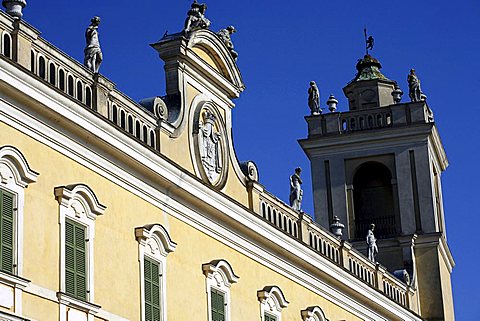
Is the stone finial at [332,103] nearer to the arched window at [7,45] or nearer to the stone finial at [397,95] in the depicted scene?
the stone finial at [397,95]

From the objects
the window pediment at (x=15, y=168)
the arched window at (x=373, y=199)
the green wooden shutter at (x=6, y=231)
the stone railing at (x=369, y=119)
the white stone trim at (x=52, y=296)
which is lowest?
the white stone trim at (x=52, y=296)

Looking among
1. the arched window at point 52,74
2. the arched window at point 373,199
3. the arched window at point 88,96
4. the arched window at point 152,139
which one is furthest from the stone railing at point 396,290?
the arched window at point 52,74

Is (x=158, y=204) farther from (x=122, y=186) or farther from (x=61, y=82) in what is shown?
(x=61, y=82)

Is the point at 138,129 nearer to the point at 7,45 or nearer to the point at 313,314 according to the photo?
the point at 7,45

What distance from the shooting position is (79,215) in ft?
71.1

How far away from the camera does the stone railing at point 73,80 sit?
20562 mm

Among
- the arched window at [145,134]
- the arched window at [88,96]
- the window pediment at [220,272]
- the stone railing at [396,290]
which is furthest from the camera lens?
the stone railing at [396,290]

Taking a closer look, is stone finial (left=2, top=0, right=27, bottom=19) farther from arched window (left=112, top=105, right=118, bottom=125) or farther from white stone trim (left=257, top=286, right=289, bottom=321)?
white stone trim (left=257, top=286, right=289, bottom=321)

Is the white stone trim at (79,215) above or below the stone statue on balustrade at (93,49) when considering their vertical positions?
below

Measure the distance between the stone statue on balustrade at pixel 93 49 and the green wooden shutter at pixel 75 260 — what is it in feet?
11.3

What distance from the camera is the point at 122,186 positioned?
2323 centimetres

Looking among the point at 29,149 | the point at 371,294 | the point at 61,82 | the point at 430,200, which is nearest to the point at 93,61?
the point at 61,82

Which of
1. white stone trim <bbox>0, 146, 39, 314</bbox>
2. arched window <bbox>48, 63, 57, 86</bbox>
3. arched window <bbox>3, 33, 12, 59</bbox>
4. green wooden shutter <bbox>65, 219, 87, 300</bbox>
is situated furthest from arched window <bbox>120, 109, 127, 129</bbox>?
arched window <bbox>3, 33, 12, 59</bbox>

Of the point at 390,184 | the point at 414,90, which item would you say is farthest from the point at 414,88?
the point at 390,184
